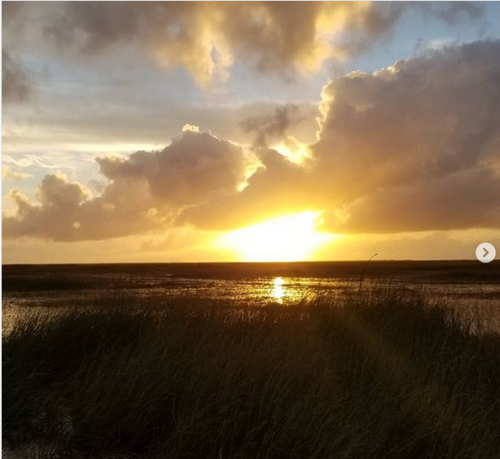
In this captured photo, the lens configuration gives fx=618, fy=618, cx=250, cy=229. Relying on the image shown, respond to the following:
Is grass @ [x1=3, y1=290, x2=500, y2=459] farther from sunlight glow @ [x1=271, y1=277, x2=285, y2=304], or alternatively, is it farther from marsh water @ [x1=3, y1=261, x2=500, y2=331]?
sunlight glow @ [x1=271, y1=277, x2=285, y2=304]

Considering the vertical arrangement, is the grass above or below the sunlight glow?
below

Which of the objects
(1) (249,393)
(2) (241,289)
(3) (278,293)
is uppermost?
(2) (241,289)

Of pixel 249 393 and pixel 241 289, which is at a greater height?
pixel 241 289

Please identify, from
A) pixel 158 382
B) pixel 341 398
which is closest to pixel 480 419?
pixel 341 398

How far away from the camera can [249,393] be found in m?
6.57

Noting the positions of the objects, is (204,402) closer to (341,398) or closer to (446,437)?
(341,398)

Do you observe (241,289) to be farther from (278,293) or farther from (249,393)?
(249,393)

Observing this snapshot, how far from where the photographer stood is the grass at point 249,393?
6047 mm

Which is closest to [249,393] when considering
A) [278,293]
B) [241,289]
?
[278,293]

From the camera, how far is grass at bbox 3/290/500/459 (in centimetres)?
605

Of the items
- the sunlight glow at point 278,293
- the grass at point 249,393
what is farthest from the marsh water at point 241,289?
the grass at point 249,393

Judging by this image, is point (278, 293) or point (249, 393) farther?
point (278, 293)

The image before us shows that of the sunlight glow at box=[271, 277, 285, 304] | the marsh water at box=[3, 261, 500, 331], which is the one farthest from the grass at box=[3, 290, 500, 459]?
the sunlight glow at box=[271, 277, 285, 304]

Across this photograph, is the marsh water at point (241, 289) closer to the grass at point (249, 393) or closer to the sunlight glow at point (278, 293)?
the sunlight glow at point (278, 293)
